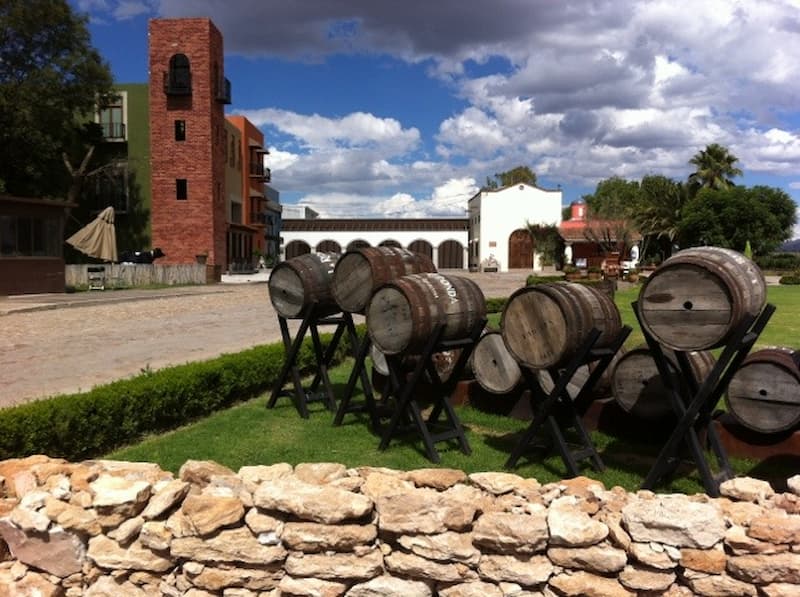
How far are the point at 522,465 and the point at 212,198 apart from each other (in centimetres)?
3432

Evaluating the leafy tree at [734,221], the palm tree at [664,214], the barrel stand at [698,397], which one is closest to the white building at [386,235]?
the palm tree at [664,214]

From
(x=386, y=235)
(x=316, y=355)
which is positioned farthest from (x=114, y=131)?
(x=316, y=355)

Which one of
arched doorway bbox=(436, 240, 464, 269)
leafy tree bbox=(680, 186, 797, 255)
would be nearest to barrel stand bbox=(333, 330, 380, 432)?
leafy tree bbox=(680, 186, 797, 255)

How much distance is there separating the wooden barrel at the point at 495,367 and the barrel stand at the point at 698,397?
2179 millimetres

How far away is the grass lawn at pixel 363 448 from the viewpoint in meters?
5.73

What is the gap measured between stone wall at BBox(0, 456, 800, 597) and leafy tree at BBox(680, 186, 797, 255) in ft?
150

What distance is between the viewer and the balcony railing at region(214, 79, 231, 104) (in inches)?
1507

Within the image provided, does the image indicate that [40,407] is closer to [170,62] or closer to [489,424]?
[489,424]

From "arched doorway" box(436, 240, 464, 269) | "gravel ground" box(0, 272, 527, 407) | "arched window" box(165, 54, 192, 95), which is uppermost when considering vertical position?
"arched window" box(165, 54, 192, 95)

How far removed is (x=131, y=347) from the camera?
1287 centimetres

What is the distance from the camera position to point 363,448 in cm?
656

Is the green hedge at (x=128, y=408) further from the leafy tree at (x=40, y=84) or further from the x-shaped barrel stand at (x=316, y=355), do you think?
the leafy tree at (x=40, y=84)

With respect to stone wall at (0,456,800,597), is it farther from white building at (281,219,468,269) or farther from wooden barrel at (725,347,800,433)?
white building at (281,219,468,269)

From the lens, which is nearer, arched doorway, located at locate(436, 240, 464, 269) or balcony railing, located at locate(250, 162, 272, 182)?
balcony railing, located at locate(250, 162, 272, 182)
